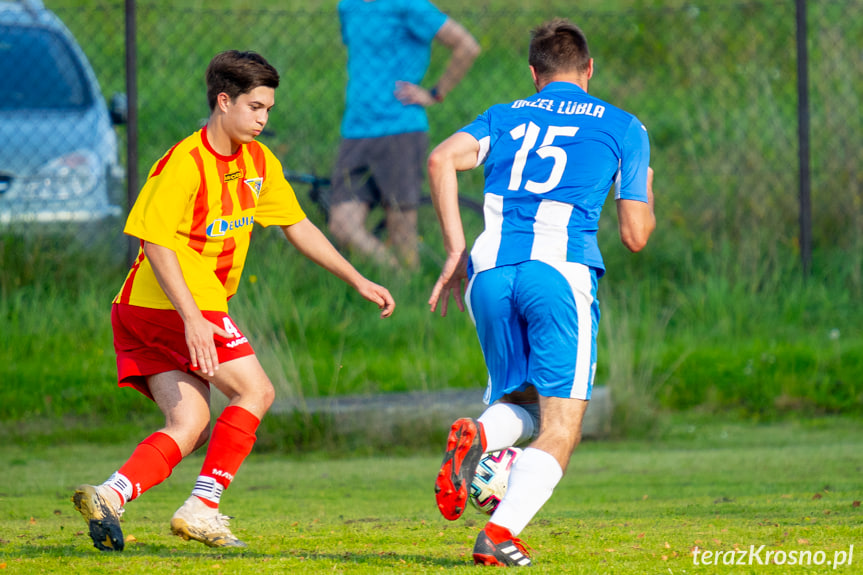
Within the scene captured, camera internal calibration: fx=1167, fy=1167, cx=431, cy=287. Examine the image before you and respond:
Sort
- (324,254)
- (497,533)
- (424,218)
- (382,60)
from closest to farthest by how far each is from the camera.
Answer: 1. (497,533)
2. (324,254)
3. (382,60)
4. (424,218)

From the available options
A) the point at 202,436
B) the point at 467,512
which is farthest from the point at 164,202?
the point at 467,512

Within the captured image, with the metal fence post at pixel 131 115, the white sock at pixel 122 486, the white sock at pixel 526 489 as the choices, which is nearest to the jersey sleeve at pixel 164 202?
the white sock at pixel 122 486

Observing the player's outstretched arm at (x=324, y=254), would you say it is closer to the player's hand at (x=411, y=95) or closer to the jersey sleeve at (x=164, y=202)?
the jersey sleeve at (x=164, y=202)

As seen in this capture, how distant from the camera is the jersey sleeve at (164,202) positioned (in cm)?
381

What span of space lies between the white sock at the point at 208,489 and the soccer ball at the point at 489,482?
86 centimetres

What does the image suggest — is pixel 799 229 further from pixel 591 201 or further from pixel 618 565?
pixel 618 565

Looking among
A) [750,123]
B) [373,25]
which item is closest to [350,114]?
[373,25]

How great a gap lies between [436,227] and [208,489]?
6.14 meters

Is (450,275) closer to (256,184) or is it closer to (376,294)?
(376,294)

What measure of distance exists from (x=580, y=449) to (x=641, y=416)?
539mm

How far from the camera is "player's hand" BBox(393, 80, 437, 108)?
27.5ft

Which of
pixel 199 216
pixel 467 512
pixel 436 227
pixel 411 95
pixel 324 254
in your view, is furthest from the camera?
pixel 436 227

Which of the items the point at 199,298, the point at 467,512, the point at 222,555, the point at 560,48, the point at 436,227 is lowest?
the point at 467,512

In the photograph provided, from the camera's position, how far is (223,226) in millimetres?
3998
